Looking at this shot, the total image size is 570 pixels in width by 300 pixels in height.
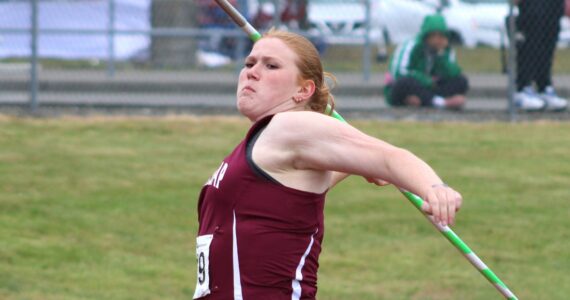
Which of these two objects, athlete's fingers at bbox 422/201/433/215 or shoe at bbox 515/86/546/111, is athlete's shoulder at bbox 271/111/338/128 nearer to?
athlete's fingers at bbox 422/201/433/215

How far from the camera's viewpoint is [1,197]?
940cm

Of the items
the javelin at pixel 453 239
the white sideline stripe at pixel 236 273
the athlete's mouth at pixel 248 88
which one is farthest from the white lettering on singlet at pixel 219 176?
the javelin at pixel 453 239

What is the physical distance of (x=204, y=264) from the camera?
12.4ft

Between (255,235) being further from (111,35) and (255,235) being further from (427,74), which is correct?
(111,35)

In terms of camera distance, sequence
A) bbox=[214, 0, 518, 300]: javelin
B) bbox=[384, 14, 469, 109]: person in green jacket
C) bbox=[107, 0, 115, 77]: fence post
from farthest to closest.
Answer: bbox=[107, 0, 115, 77]: fence post → bbox=[384, 14, 469, 109]: person in green jacket → bbox=[214, 0, 518, 300]: javelin

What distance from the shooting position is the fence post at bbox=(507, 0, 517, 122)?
13086 millimetres

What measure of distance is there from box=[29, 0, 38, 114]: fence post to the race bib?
31.7 ft

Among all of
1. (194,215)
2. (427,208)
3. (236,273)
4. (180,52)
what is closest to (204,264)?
(236,273)

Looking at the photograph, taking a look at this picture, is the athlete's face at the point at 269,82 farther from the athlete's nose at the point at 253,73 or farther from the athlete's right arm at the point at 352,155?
the athlete's right arm at the point at 352,155

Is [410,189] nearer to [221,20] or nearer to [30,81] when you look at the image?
[30,81]

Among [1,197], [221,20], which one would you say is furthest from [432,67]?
[1,197]

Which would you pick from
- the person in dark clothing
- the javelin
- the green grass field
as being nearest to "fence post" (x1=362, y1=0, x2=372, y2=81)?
the person in dark clothing

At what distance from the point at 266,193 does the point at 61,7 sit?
11.0m

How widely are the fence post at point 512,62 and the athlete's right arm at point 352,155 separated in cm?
987
